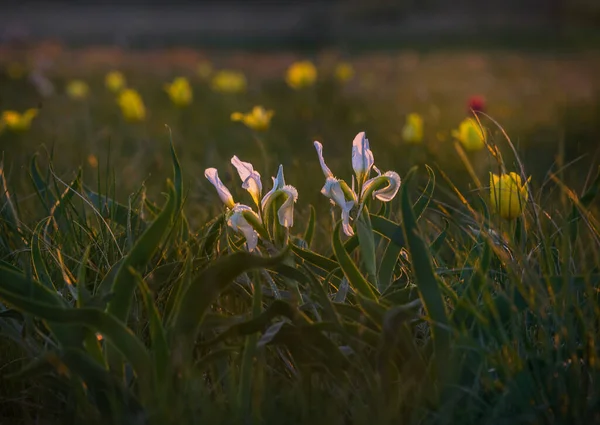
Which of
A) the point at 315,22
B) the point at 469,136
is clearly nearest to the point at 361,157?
the point at 469,136

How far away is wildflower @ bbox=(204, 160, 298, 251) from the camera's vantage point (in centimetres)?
130

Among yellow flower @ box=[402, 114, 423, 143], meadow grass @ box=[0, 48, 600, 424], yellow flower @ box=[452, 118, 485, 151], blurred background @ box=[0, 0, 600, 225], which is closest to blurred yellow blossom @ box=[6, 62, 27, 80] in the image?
blurred background @ box=[0, 0, 600, 225]

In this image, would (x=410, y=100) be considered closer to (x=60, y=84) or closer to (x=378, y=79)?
(x=378, y=79)

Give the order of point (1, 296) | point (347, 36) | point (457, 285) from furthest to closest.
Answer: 1. point (347, 36)
2. point (457, 285)
3. point (1, 296)

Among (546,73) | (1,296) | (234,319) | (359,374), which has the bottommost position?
(546,73)

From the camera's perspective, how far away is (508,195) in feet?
4.74

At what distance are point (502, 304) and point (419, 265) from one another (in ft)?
0.54

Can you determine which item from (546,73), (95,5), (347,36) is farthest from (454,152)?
(95,5)

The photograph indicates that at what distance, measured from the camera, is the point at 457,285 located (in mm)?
1430

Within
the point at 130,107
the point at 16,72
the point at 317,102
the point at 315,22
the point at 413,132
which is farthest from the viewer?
the point at 315,22

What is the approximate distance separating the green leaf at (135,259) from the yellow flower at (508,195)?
1.98ft

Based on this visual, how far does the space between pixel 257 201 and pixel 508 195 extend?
47cm

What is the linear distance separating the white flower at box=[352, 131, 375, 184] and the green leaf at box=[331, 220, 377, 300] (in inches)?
4.7

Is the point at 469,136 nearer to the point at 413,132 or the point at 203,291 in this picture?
the point at 413,132
